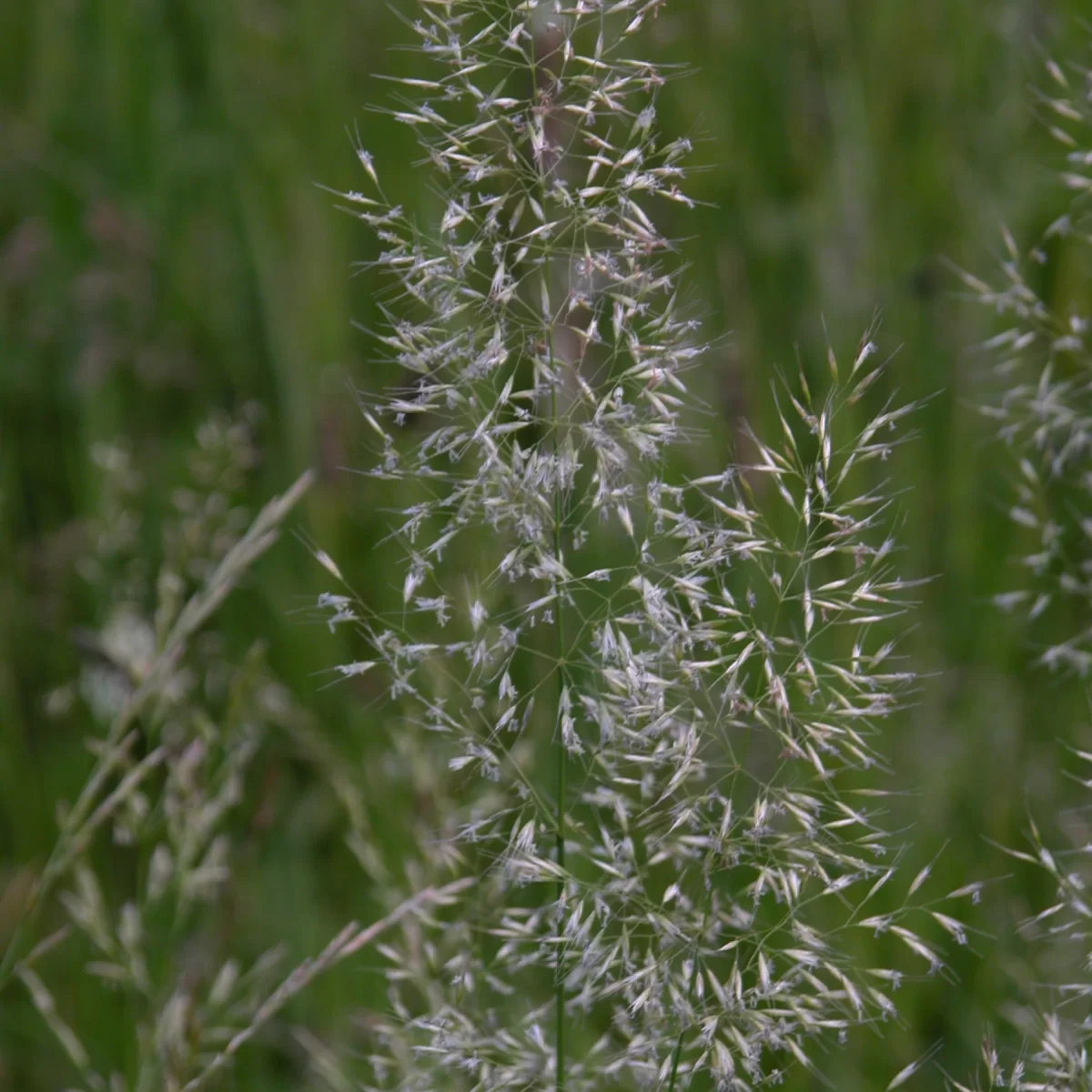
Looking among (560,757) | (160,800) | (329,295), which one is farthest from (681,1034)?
(329,295)

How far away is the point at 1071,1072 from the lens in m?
1.35

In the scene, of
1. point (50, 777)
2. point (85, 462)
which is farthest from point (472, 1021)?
point (85, 462)

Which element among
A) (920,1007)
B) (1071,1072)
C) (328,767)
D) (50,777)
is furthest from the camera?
(50,777)

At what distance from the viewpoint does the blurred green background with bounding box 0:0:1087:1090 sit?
3.14 meters

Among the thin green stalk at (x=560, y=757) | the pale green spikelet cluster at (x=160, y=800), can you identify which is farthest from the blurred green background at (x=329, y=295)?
the thin green stalk at (x=560, y=757)

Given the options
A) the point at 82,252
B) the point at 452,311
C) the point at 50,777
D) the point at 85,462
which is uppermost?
the point at 452,311

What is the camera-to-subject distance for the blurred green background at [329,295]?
123 inches

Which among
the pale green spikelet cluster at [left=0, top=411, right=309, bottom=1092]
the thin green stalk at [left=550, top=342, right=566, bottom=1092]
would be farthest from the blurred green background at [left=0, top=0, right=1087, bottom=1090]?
the thin green stalk at [left=550, top=342, right=566, bottom=1092]

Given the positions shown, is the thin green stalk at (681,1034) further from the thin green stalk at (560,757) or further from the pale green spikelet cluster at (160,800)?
the pale green spikelet cluster at (160,800)

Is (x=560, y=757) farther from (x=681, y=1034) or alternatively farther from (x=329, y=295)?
(x=329, y=295)

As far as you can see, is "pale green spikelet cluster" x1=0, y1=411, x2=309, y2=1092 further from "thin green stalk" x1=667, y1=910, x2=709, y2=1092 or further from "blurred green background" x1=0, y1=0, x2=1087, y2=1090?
"thin green stalk" x1=667, y1=910, x2=709, y2=1092

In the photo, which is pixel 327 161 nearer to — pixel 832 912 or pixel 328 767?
pixel 328 767

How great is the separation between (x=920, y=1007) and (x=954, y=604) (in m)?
1.07

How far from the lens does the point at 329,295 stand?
3.83 metres
